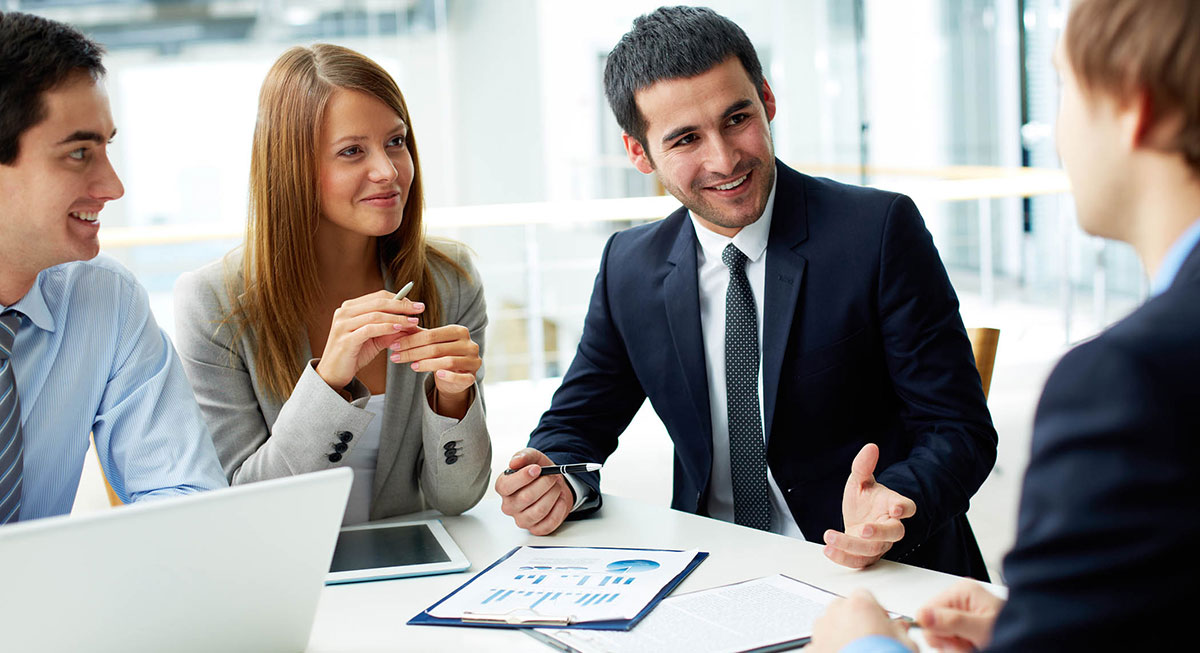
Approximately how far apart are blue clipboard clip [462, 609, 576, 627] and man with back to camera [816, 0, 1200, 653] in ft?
1.79

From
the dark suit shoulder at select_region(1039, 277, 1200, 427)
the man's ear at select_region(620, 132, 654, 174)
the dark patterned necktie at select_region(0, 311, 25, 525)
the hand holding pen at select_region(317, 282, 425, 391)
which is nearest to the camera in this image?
the dark suit shoulder at select_region(1039, 277, 1200, 427)

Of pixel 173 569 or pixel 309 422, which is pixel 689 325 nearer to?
pixel 309 422

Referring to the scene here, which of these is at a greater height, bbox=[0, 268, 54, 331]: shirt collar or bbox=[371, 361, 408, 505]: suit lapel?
bbox=[0, 268, 54, 331]: shirt collar

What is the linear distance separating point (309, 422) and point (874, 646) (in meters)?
0.98

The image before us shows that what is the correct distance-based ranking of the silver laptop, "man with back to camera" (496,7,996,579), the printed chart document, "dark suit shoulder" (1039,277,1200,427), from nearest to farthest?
"dark suit shoulder" (1039,277,1200,427) → the silver laptop → the printed chart document → "man with back to camera" (496,7,996,579)

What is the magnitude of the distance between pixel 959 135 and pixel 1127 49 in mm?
6348

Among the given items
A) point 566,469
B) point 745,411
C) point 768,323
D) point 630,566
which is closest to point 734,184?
point 768,323

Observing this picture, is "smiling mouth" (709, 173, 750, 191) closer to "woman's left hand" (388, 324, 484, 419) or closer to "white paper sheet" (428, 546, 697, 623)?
"woman's left hand" (388, 324, 484, 419)

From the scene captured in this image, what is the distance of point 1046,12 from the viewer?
20.3 ft

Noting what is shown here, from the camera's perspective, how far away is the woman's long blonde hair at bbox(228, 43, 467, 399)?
175 centimetres

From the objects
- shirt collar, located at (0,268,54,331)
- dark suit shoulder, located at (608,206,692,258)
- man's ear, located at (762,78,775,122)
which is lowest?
shirt collar, located at (0,268,54,331)

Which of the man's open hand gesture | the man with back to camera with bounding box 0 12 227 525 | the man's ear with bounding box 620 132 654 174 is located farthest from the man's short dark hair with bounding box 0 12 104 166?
the man's open hand gesture

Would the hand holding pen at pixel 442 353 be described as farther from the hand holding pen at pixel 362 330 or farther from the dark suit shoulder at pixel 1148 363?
the dark suit shoulder at pixel 1148 363

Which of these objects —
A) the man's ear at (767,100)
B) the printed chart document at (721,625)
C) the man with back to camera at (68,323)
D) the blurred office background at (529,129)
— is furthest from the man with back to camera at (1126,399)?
the blurred office background at (529,129)
